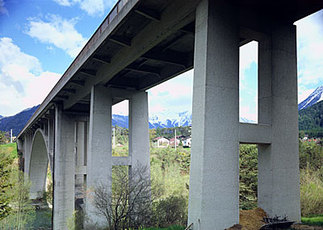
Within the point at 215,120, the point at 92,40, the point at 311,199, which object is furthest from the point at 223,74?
the point at 311,199

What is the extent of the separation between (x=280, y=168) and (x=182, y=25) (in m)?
5.54

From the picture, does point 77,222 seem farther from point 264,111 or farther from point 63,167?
point 264,111

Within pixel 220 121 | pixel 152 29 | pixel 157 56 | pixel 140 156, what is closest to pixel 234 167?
pixel 220 121

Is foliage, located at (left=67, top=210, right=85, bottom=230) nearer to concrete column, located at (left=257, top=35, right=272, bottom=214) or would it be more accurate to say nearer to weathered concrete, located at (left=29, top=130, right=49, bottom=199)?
concrete column, located at (left=257, top=35, right=272, bottom=214)

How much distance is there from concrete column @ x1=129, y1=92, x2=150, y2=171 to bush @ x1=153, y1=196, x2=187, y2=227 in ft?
9.06

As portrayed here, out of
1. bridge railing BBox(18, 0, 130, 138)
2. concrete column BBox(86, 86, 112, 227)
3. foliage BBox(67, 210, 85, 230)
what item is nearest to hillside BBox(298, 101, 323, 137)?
concrete column BBox(86, 86, 112, 227)

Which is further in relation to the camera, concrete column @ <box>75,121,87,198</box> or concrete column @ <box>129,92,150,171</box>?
concrete column @ <box>75,121,87,198</box>

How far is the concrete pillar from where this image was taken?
31.8 ft

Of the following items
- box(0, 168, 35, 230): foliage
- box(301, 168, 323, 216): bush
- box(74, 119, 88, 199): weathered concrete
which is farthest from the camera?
box(74, 119, 88, 199): weathered concrete

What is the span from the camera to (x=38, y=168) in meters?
44.6

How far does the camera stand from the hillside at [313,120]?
32325 mm

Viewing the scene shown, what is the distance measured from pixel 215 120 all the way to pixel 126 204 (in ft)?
28.4

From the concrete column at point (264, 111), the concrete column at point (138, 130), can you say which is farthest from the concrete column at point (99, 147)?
the concrete column at point (264, 111)

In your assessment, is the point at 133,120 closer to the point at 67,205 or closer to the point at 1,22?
the point at 1,22
